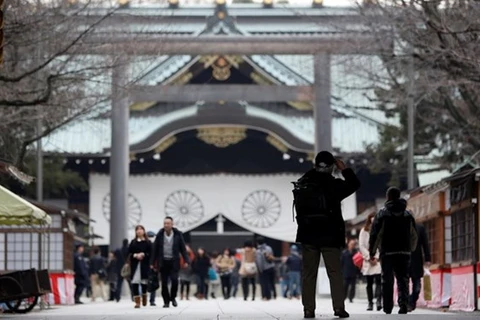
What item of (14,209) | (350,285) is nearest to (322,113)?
(350,285)

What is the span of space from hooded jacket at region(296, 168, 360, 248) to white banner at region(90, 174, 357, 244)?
1343 inches

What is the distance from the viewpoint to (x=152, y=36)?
113 feet

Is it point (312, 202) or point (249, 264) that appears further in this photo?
point (249, 264)

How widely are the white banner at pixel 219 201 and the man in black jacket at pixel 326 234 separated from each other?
3404cm

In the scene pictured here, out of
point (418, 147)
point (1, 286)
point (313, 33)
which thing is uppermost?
point (313, 33)

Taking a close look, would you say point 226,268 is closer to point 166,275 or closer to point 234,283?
point 234,283

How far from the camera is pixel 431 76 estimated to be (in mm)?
29766

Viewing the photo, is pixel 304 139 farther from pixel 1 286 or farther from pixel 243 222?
Answer: pixel 1 286

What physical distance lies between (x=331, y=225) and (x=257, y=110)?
31.6m

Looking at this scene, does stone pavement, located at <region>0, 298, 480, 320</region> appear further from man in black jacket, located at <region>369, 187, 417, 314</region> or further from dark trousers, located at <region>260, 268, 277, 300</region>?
dark trousers, located at <region>260, 268, 277, 300</region>

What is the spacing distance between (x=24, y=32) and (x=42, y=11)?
2323mm

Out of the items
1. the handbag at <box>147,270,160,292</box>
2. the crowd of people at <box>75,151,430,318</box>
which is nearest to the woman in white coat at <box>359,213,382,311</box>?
the crowd of people at <box>75,151,430,318</box>

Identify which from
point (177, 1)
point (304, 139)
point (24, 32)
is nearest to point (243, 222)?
Result: point (304, 139)

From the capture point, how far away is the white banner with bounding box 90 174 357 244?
168 feet
